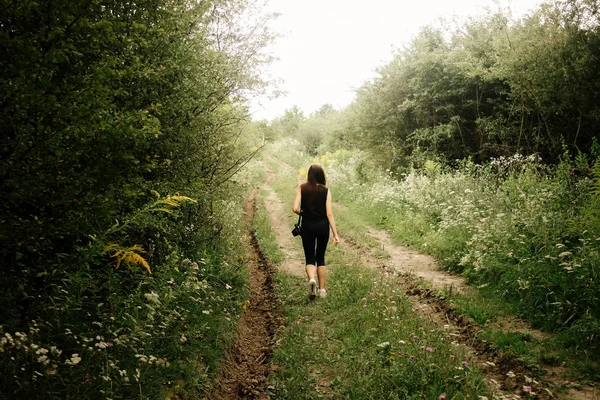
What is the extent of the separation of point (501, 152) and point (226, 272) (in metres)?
10.9

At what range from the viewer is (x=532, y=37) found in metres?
10.4

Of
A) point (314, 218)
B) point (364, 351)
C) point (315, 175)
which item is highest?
point (315, 175)

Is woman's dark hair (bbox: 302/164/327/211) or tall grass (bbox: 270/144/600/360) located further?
woman's dark hair (bbox: 302/164/327/211)

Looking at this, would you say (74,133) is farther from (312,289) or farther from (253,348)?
(312,289)

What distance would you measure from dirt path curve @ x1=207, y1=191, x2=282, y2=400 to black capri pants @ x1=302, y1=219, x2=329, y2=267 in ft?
3.60

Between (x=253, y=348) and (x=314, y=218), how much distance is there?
94.4 inches

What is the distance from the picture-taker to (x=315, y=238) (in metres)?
6.53

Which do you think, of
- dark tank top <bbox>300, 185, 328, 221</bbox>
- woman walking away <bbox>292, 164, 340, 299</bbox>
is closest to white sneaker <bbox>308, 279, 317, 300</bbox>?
woman walking away <bbox>292, 164, 340, 299</bbox>

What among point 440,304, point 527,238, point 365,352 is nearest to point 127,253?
point 365,352

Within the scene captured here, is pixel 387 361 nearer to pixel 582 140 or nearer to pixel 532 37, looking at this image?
pixel 582 140

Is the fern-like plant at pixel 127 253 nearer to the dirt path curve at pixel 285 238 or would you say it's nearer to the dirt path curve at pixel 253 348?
the dirt path curve at pixel 253 348

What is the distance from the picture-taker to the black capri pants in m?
6.41

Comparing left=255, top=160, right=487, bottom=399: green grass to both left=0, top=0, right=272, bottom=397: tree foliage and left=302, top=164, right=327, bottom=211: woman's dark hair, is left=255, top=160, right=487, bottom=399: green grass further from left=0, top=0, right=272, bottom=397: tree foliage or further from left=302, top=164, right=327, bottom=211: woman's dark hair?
left=0, top=0, right=272, bottom=397: tree foliage

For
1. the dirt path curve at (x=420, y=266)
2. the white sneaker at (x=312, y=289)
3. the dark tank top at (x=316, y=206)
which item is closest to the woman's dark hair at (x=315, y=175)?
the dark tank top at (x=316, y=206)
